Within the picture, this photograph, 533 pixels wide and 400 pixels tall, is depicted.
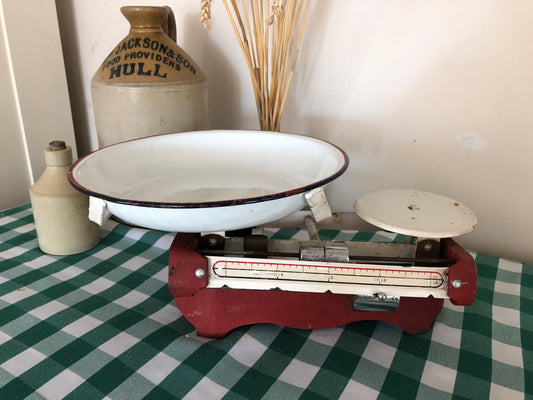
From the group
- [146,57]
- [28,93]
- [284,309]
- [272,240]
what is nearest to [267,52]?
[146,57]

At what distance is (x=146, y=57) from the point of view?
0.99m

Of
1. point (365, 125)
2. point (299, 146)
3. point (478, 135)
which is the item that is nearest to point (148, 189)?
point (299, 146)

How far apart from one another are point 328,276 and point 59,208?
64cm

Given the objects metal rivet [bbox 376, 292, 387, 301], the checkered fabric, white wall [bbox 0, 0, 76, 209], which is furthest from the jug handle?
metal rivet [bbox 376, 292, 387, 301]

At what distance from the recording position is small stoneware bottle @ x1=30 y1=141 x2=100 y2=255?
3.11 feet

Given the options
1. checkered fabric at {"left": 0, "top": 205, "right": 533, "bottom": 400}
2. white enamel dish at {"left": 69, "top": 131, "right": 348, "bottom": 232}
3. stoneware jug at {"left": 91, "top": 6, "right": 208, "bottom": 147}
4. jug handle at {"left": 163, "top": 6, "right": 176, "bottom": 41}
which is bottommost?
checkered fabric at {"left": 0, "top": 205, "right": 533, "bottom": 400}

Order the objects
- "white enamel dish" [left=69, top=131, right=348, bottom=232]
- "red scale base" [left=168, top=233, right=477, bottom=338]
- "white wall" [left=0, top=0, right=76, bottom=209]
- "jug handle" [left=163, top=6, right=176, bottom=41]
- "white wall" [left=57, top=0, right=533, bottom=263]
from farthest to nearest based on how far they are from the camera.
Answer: "white wall" [left=0, top=0, right=76, bottom=209], "jug handle" [left=163, top=6, right=176, bottom=41], "white wall" [left=57, top=0, right=533, bottom=263], "red scale base" [left=168, top=233, right=477, bottom=338], "white enamel dish" [left=69, top=131, right=348, bottom=232]

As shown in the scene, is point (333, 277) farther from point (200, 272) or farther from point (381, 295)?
point (200, 272)

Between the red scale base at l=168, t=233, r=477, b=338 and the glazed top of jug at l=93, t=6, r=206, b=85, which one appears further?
the glazed top of jug at l=93, t=6, r=206, b=85

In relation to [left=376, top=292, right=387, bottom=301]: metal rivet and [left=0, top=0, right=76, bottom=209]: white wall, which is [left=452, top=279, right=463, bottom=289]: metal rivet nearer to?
[left=376, top=292, right=387, bottom=301]: metal rivet

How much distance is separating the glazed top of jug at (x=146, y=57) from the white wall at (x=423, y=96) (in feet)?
0.73

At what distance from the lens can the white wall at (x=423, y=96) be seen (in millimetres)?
909

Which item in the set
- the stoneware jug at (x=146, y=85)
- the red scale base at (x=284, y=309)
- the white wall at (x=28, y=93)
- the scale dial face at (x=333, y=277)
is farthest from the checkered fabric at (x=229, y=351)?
the white wall at (x=28, y=93)

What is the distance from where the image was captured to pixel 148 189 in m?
0.76
